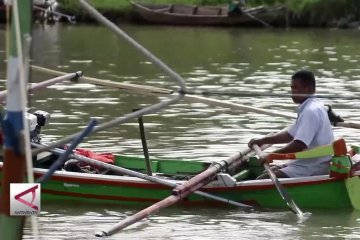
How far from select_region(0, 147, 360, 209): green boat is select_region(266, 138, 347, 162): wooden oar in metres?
0.27

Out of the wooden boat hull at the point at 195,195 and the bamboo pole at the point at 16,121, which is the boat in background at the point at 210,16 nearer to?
the wooden boat hull at the point at 195,195

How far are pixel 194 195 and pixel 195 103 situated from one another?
7811 millimetres

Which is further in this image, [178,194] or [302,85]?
[302,85]

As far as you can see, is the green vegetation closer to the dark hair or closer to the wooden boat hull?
the wooden boat hull

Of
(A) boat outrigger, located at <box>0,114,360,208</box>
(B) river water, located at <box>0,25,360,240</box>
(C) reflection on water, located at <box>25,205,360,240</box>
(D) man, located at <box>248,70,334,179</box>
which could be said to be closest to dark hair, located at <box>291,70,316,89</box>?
(D) man, located at <box>248,70,334,179</box>

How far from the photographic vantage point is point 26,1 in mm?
5246

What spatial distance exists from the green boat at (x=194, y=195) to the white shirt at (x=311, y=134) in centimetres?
17

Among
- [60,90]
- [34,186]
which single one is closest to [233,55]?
[60,90]

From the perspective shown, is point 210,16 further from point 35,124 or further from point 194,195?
point 194,195

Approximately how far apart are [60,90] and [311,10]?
859 inches

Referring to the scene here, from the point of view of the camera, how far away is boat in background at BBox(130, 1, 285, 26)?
4016cm

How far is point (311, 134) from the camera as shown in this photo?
988 centimetres

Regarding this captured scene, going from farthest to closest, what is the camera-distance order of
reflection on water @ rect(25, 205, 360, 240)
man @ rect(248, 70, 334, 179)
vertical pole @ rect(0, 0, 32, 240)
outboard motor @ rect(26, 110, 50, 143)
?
outboard motor @ rect(26, 110, 50, 143) < man @ rect(248, 70, 334, 179) < reflection on water @ rect(25, 205, 360, 240) < vertical pole @ rect(0, 0, 32, 240)

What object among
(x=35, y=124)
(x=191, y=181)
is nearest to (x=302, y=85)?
(x=191, y=181)
